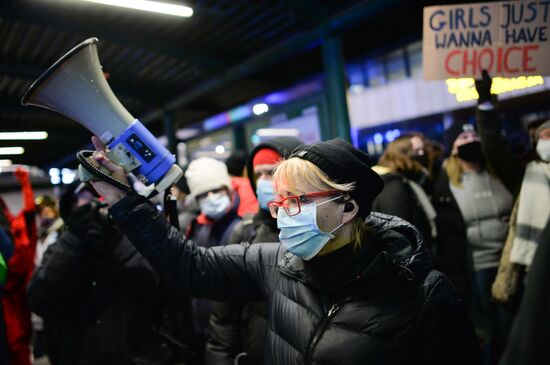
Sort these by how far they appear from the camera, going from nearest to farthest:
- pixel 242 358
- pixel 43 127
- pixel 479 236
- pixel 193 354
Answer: pixel 242 358
pixel 193 354
pixel 479 236
pixel 43 127

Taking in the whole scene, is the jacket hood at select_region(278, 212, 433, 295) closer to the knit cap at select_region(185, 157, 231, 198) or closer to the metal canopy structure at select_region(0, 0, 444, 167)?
the knit cap at select_region(185, 157, 231, 198)

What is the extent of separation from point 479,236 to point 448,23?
1.67 metres

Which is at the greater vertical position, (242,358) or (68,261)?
(68,261)

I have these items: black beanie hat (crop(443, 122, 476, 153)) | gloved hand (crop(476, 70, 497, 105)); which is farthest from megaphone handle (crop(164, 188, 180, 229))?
black beanie hat (crop(443, 122, 476, 153))

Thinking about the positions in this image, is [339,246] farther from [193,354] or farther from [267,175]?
[193,354]

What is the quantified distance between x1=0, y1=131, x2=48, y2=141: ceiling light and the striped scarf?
12067 millimetres

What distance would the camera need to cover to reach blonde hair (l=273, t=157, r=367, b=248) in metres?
1.36

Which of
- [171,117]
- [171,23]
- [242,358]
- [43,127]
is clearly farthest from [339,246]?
[43,127]

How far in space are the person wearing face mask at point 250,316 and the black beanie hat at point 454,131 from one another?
1677 mm

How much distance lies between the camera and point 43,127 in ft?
37.7

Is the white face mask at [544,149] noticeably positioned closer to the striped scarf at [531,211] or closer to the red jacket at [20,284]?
the striped scarf at [531,211]

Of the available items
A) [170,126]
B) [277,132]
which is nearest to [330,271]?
[277,132]

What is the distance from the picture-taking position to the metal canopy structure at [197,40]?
5.37 meters

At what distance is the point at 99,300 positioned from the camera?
2.01m
